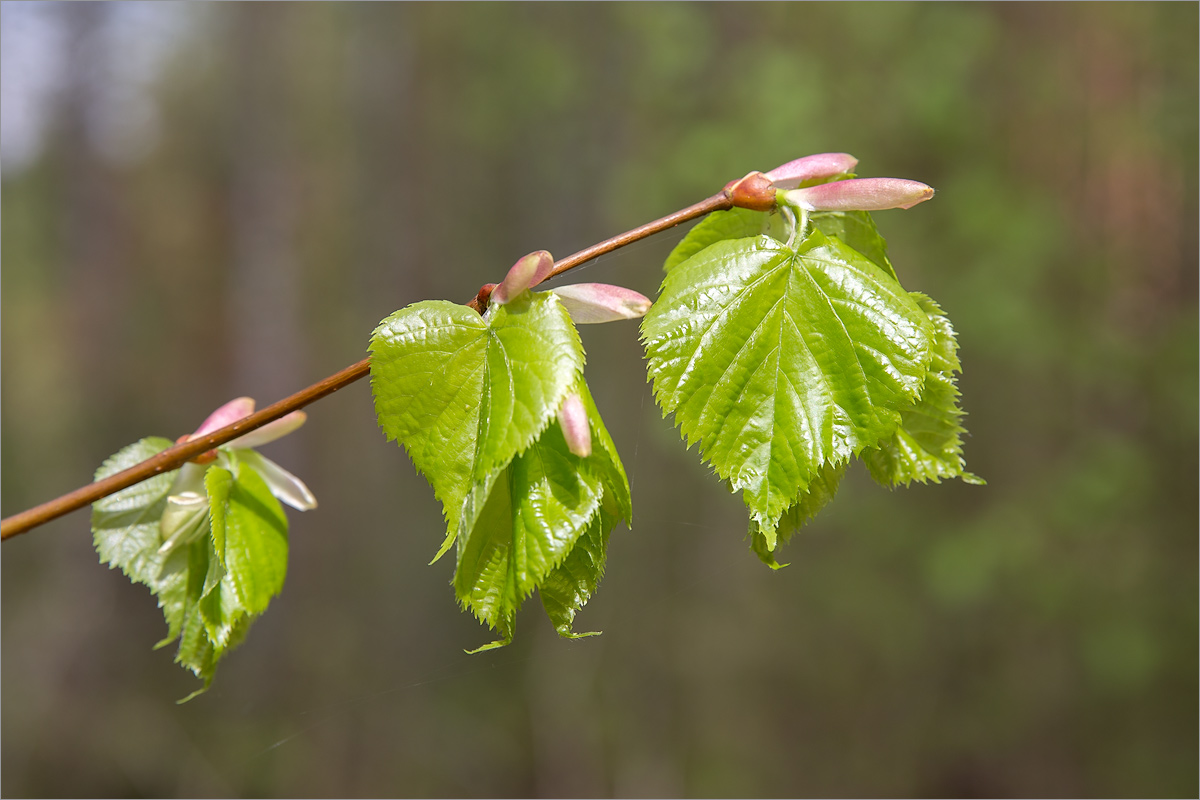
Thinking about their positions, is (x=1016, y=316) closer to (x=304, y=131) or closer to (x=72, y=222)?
(x=304, y=131)

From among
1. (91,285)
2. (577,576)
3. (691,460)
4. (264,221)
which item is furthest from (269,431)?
(91,285)

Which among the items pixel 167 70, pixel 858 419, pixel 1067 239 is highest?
pixel 167 70

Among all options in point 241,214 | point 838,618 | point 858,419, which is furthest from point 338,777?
point 858,419

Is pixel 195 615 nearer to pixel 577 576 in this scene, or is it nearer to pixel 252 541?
pixel 252 541

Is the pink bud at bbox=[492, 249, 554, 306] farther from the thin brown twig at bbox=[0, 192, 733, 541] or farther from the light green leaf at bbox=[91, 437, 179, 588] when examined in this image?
the light green leaf at bbox=[91, 437, 179, 588]

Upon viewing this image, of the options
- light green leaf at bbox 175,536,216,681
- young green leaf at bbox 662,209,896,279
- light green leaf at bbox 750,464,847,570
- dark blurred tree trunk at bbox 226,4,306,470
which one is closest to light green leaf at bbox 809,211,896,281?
young green leaf at bbox 662,209,896,279
